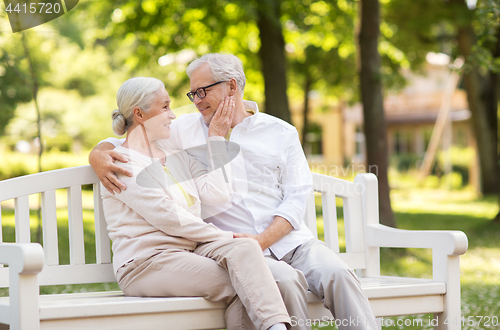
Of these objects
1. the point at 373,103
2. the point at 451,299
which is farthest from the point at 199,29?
the point at 451,299

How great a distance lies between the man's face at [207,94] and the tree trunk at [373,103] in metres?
4.99

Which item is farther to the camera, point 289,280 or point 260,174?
point 260,174

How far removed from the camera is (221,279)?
2746 millimetres

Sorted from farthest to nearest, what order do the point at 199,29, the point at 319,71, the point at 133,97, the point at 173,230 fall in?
the point at 319,71 < the point at 199,29 < the point at 133,97 < the point at 173,230

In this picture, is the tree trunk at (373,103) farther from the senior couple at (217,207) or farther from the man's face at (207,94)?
the man's face at (207,94)

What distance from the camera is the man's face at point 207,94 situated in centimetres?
337

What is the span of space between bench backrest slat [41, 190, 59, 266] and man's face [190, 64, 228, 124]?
0.95 meters

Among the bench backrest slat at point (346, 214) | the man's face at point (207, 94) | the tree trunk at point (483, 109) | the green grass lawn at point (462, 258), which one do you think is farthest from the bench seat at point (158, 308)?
the tree trunk at point (483, 109)

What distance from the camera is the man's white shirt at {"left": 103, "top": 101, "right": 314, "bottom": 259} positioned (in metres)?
3.23

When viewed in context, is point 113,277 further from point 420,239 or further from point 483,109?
point 483,109

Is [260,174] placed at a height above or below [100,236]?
above

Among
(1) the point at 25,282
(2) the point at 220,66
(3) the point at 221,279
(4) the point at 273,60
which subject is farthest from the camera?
(4) the point at 273,60

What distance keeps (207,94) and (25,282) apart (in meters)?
1.47

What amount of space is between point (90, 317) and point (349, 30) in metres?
11.5
